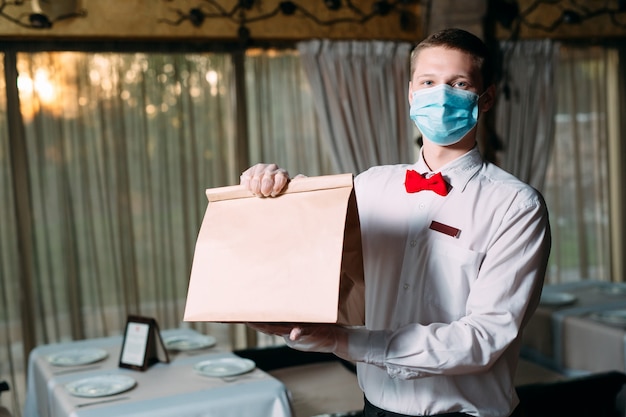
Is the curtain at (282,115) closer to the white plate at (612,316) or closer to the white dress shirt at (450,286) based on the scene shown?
the white plate at (612,316)

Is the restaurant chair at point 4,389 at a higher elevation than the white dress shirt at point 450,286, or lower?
lower

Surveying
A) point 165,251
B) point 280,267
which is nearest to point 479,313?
point 280,267

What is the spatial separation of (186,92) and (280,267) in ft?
10.9

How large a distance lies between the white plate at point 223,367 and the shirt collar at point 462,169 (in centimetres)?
146

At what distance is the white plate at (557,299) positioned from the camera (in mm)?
3902

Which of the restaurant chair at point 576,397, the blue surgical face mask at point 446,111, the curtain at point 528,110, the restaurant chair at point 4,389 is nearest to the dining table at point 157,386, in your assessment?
the restaurant chair at point 4,389

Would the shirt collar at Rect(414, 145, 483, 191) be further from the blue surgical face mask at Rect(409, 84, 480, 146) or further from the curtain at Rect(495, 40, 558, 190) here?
the curtain at Rect(495, 40, 558, 190)

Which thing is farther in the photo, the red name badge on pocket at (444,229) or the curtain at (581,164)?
the curtain at (581,164)

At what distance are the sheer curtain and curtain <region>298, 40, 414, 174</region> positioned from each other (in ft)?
0.82

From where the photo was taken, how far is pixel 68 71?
4113 millimetres

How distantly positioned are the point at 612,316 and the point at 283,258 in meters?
2.84

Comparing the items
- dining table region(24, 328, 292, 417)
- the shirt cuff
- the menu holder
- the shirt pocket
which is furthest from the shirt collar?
the menu holder

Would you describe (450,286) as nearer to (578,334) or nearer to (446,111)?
(446,111)

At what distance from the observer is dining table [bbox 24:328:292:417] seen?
7.87 feet
